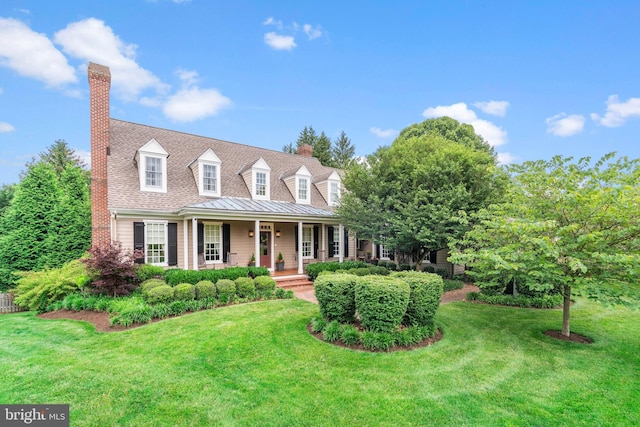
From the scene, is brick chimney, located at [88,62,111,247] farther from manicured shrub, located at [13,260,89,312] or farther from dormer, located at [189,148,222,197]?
dormer, located at [189,148,222,197]

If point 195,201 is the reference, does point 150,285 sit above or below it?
below

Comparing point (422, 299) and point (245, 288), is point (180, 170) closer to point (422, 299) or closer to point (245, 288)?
point (245, 288)

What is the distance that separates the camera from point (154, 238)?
11875 millimetres

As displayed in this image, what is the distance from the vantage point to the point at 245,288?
9.68 meters

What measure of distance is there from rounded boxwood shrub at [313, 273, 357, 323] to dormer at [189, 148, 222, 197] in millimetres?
9329

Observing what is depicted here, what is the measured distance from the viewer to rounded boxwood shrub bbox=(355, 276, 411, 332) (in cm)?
569

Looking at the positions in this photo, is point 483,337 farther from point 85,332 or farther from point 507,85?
point 507,85

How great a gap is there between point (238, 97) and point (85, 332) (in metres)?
12.7

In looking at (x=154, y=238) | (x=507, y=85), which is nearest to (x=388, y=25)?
(x=507, y=85)

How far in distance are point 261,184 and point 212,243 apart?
12.6ft

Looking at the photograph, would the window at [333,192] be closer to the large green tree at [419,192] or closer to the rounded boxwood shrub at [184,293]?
the large green tree at [419,192]

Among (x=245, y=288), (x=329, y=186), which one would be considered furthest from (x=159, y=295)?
(x=329, y=186)

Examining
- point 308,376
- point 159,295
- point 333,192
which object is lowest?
point 308,376

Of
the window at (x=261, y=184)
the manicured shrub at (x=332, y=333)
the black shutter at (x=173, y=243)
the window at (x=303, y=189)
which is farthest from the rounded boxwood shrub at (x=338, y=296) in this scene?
the window at (x=303, y=189)
